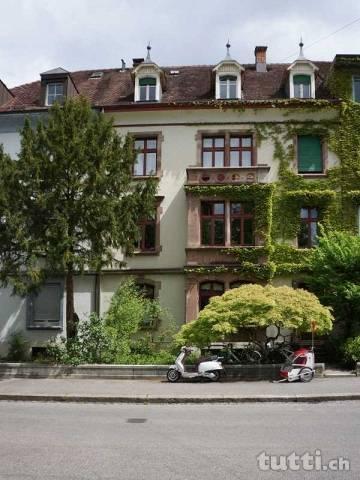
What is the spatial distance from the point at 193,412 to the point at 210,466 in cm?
548

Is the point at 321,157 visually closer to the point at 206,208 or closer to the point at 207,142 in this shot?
the point at 207,142

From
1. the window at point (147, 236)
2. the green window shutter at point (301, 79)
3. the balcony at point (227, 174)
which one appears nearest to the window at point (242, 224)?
the balcony at point (227, 174)

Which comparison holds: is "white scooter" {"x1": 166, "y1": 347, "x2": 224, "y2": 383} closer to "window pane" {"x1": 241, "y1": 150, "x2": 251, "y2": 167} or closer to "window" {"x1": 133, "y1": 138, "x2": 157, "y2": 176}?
"window" {"x1": 133, "y1": 138, "x2": 157, "y2": 176}

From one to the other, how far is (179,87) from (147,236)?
847 cm

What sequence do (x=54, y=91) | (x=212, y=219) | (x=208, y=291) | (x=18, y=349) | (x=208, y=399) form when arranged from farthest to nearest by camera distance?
1. (x=54, y=91)
2. (x=212, y=219)
3. (x=208, y=291)
4. (x=18, y=349)
5. (x=208, y=399)

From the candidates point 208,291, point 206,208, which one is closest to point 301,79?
point 206,208

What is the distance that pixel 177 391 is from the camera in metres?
15.8

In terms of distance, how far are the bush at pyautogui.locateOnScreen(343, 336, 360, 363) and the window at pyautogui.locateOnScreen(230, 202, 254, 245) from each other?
22.2ft

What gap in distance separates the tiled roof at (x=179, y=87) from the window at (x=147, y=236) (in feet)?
19.8

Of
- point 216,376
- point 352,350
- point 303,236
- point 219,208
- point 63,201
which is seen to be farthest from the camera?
point 303,236

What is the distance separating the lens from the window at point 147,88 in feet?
92.1

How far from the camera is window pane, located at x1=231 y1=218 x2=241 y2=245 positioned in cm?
2561

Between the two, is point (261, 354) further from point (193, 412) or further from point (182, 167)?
point (182, 167)

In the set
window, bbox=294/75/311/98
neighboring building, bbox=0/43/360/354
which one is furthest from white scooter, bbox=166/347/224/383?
window, bbox=294/75/311/98
